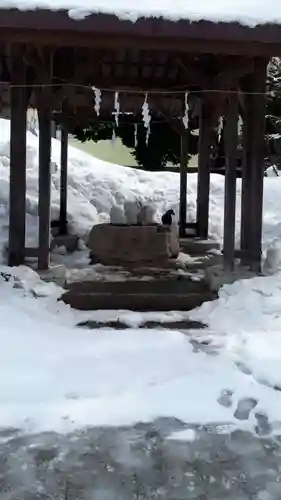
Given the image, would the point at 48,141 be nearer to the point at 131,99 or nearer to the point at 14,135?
the point at 14,135

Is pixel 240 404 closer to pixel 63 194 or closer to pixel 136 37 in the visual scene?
pixel 136 37

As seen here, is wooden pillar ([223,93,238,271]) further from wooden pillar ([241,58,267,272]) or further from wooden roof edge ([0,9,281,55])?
wooden roof edge ([0,9,281,55])

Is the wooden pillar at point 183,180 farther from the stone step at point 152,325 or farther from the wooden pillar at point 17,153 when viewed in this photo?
the stone step at point 152,325

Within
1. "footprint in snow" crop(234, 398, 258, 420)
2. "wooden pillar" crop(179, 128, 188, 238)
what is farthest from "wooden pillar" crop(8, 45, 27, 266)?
"wooden pillar" crop(179, 128, 188, 238)

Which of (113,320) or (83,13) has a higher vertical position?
(83,13)

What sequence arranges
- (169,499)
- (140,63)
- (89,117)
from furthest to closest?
(89,117) < (140,63) < (169,499)

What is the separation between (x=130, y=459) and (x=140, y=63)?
569 cm

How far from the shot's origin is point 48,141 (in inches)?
269

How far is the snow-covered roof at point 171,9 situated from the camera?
5180 millimetres

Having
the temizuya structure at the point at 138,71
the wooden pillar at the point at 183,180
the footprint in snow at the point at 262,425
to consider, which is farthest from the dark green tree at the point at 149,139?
the footprint in snow at the point at 262,425

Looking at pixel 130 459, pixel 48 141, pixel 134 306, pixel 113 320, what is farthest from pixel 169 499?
pixel 48 141

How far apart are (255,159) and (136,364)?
10.7 feet

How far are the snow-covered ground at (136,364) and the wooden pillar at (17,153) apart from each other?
0.49 metres

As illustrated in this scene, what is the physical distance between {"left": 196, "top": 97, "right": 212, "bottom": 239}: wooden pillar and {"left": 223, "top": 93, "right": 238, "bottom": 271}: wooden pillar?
2.75 m
